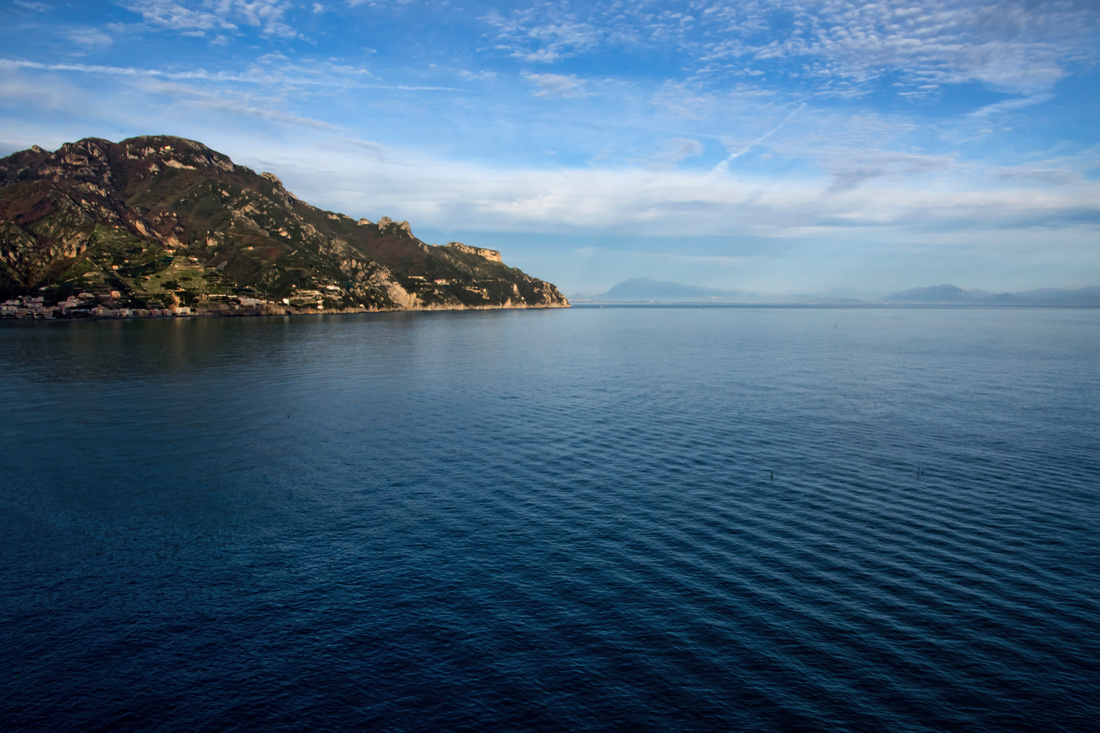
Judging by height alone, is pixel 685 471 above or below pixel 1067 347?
below

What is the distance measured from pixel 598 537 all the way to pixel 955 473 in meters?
41.9

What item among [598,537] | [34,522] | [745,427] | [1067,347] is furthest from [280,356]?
[1067,347]

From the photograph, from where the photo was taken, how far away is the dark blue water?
28.6m

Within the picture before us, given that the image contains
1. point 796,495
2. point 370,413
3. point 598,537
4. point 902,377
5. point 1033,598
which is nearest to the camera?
point 1033,598

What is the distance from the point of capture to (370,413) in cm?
9369

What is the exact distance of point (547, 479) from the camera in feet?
199

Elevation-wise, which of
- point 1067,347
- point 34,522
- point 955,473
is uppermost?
point 1067,347

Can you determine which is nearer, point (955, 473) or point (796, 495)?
point (796, 495)

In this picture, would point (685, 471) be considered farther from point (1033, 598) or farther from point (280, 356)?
point (280, 356)

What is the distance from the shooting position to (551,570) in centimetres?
4128

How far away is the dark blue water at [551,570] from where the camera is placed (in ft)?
93.9

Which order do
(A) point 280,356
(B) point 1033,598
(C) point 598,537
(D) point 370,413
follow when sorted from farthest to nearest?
(A) point 280,356 → (D) point 370,413 → (C) point 598,537 → (B) point 1033,598

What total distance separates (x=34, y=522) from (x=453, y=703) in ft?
145

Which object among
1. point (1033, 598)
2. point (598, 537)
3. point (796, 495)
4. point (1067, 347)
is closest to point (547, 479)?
point (598, 537)
